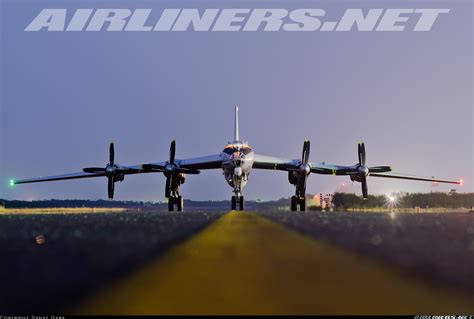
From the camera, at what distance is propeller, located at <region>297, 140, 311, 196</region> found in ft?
132

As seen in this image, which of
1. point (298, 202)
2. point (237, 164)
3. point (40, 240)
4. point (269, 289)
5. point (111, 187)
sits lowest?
point (269, 289)

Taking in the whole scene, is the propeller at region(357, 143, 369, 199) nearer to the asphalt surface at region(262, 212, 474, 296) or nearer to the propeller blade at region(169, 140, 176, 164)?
the propeller blade at region(169, 140, 176, 164)

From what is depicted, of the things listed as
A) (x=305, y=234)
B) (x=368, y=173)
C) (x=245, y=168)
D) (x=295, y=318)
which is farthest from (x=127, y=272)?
(x=368, y=173)

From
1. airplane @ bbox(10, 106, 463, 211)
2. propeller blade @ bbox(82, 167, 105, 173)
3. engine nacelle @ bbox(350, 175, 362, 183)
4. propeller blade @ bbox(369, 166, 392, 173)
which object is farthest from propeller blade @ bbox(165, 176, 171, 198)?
propeller blade @ bbox(369, 166, 392, 173)

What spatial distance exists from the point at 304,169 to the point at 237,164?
543 cm

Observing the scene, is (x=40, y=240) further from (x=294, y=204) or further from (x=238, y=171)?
(x=294, y=204)

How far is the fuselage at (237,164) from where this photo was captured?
36.9 meters

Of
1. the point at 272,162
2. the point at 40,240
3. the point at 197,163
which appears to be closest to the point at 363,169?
the point at 272,162

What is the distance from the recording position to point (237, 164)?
121 feet

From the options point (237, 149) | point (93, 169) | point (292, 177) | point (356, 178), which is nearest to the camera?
point (237, 149)

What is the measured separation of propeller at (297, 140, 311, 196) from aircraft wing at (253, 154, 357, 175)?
1.07 metres

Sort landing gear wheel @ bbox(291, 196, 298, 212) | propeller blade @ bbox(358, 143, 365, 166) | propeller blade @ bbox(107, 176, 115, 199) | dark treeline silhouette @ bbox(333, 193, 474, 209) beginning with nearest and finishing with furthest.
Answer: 1. landing gear wheel @ bbox(291, 196, 298, 212)
2. propeller blade @ bbox(358, 143, 365, 166)
3. propeller blade @ bbox(107, 176, 115, 199)
4. dark treeline silhouette @ bbox(333, 193, 474, 209)

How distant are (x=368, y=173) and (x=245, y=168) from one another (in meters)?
9.85

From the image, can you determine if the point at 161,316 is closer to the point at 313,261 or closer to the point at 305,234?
the point at 313,261
